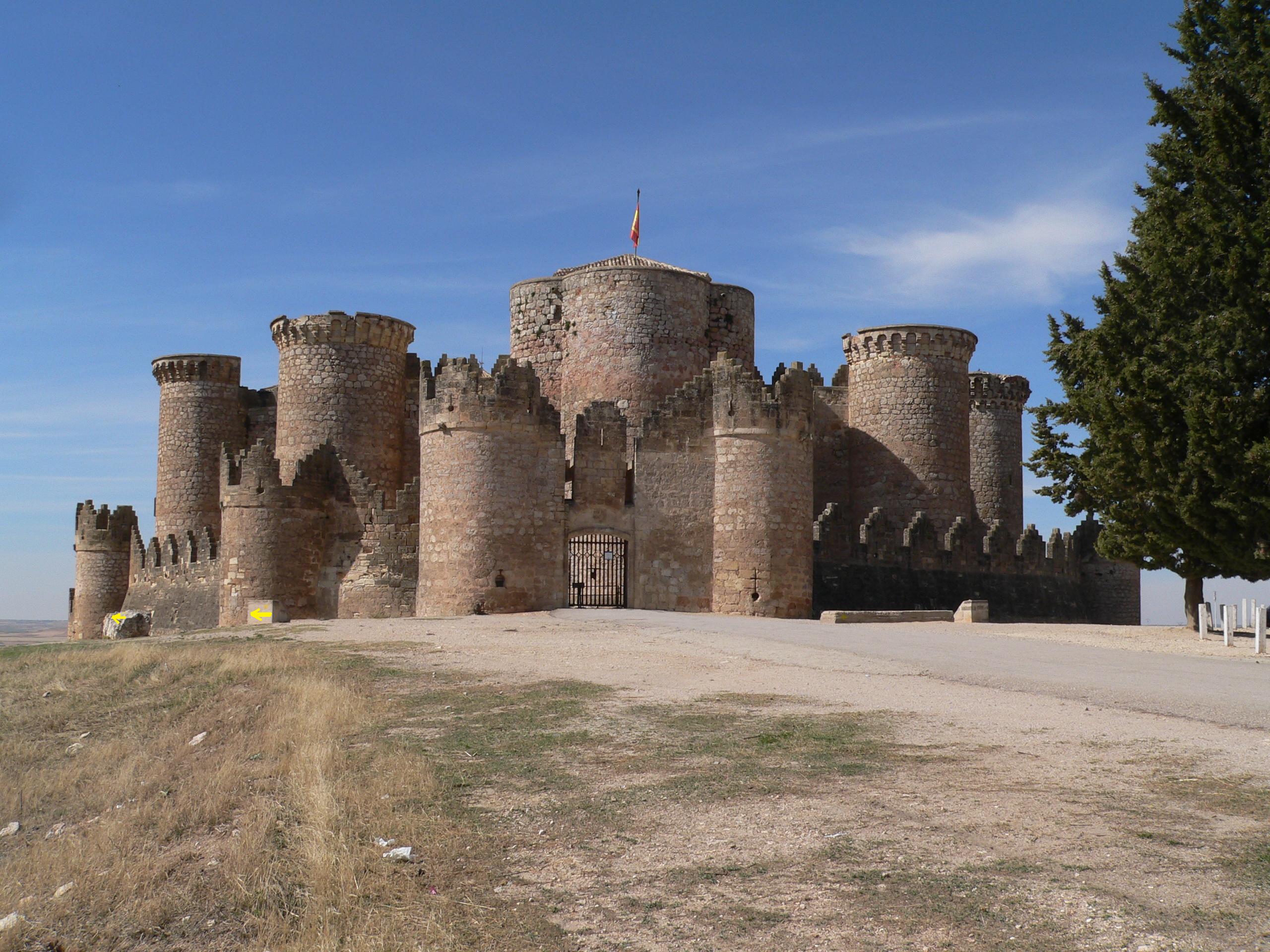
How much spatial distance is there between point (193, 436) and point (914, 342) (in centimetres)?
2182

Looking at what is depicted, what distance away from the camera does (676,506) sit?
992 inches

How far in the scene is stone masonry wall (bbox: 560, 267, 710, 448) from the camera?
93.1ft

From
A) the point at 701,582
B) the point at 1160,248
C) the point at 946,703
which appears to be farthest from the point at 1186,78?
the point at 946,703

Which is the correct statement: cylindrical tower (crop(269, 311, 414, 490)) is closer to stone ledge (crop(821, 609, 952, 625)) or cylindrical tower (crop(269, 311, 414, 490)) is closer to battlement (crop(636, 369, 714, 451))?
battlement (crop(636, 369, 714, 451))

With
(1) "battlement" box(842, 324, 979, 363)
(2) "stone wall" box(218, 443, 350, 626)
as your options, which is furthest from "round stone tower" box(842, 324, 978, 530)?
(2) "stone wall" box(218, 443, 350, 626)

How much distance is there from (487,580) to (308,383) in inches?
441

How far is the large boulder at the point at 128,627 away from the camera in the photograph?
25.5m

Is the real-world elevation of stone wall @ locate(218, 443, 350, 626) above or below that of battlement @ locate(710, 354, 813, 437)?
below

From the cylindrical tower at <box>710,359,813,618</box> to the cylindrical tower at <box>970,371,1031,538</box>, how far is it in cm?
1832

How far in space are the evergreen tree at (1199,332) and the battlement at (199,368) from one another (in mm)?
26081

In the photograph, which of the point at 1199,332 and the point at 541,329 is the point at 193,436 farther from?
the point at 1199,332

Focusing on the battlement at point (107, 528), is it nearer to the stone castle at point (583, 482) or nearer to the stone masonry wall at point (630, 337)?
the stone castle at point (583, 482)

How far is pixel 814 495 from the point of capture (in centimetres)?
3472

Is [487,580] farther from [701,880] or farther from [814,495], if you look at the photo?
[701,880]
